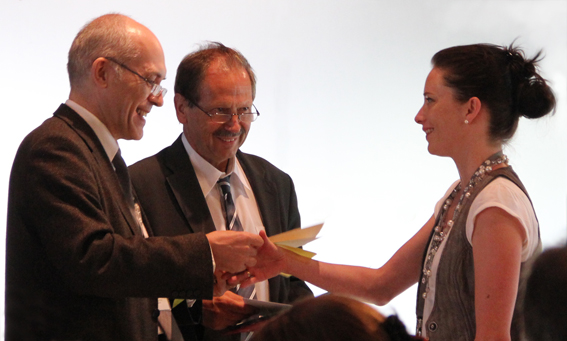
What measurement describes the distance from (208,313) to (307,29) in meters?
1.97

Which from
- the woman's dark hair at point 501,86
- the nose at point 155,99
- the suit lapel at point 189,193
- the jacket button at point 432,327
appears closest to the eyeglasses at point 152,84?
the nose at point 155,99

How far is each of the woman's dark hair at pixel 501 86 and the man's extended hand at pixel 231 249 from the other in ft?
2.43

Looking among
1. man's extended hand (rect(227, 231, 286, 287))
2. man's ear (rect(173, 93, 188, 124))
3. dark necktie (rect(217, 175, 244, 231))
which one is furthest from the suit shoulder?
man's extended hand (rect(227, 231, 286, 287))

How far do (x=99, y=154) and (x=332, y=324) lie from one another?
0.96 meters

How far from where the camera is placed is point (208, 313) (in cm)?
207

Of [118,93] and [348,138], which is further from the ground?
[118,93]

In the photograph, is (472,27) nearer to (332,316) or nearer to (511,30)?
(511,30)

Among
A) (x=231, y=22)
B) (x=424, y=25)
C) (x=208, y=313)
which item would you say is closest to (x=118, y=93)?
(x=208, y=313)

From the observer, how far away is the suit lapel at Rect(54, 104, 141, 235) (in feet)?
5.38

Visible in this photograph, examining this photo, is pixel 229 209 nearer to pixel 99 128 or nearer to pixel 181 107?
pixel 181 107

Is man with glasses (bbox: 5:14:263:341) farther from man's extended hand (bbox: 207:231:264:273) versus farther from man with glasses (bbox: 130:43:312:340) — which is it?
man with glasses (bbox: 130:43:312:340)

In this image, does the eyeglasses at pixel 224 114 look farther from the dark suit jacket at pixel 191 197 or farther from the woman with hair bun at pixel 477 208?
the woman with hair bun at pixel 477 208

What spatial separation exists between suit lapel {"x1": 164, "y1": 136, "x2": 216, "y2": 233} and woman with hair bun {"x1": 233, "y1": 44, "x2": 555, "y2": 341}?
0.23 meters

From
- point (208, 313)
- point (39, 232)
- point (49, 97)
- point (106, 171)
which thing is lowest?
point (208, 313)
